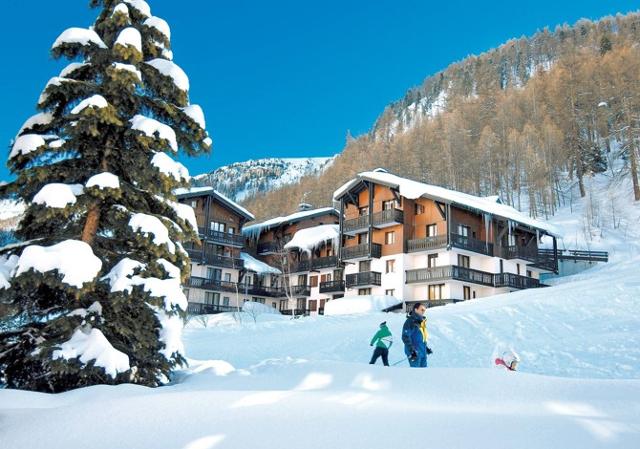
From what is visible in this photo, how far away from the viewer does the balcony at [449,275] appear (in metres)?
30.7

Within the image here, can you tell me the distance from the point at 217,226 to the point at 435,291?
19.4 m

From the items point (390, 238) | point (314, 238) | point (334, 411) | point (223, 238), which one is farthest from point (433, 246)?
point (334, 411)

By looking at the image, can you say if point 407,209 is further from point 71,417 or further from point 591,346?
point 71,417

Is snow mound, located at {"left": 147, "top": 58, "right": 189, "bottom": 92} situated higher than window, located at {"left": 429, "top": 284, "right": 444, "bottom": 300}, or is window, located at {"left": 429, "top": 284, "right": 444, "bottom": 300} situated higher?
snow mound, located at {"left": 147, "top": 58, "right": 189, "bottom": 92}

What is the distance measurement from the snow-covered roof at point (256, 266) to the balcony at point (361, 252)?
324 inches

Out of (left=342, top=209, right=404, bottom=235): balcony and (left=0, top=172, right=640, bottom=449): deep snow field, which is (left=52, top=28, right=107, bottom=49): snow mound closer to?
(left=0, top=172, right=640, bottom=449): deep snow field

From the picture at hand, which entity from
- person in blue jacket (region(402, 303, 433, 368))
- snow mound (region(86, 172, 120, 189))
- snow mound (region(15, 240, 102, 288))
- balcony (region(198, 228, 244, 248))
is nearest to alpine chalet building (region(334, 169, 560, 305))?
balcony (region(198, 228, 244, 248))

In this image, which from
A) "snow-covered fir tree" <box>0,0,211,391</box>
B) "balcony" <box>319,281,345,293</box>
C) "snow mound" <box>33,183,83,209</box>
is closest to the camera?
"snow-covered fir tree" <box>0,0,211,391</box>

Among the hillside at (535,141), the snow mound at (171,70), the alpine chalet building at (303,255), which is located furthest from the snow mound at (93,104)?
the hillside at (535,141)

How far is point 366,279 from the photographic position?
34.5 metres

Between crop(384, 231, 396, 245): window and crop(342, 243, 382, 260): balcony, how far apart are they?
67 centimetres

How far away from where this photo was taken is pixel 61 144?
7.62 m

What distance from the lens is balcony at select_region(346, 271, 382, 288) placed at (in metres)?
34.2

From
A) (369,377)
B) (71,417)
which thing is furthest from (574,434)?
(71,417)
